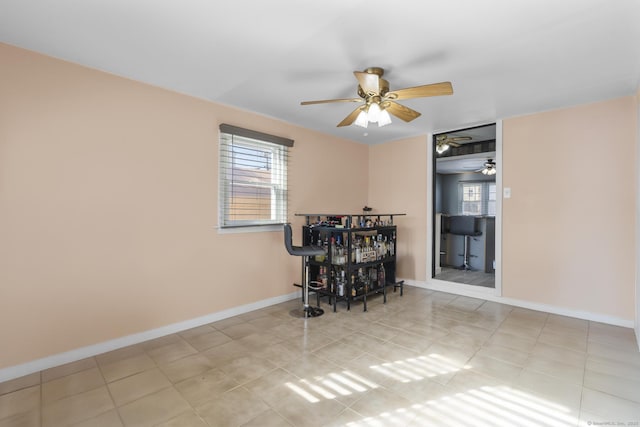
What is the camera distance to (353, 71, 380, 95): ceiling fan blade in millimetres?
2104

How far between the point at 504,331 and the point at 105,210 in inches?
149

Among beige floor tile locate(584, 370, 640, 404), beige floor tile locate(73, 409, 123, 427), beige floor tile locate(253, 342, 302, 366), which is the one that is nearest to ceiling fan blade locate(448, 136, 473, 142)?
beige floor tile locate(584, 370, 640, 404)

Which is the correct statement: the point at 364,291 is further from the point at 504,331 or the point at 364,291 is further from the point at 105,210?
the point at 105,210

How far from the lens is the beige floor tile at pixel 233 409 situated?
1.65 metres

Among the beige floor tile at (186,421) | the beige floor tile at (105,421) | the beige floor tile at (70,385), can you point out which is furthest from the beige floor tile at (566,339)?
the beige floor tile at (70,385)

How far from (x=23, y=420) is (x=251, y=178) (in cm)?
255

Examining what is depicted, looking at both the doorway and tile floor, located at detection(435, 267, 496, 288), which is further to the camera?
the doorway

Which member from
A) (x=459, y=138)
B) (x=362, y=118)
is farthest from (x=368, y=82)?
(x=459, y=138)

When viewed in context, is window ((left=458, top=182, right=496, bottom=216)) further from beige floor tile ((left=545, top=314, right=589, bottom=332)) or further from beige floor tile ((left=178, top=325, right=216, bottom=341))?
beige floor tile ((left=178, top=325, right=216, bottom=341))

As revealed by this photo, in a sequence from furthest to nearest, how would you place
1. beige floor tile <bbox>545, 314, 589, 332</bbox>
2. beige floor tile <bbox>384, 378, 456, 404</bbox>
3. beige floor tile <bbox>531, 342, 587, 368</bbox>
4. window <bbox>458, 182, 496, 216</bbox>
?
window <bbox>458, 182, 496, 216</bbox> < beige floor tile <bbox>545, 314, 589, 332</bbox> < beige floor tile <bbox>531, 342, 587, 368</bbox> < beige floor tile <bbox>384, 378, 456, 404</bbox>

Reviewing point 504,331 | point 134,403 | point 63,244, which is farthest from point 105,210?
point 504,331

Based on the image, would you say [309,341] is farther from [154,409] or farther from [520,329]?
[520,329]

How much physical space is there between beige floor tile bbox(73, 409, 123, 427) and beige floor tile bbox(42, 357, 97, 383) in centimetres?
70

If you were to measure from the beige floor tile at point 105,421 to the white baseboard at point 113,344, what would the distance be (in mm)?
881
